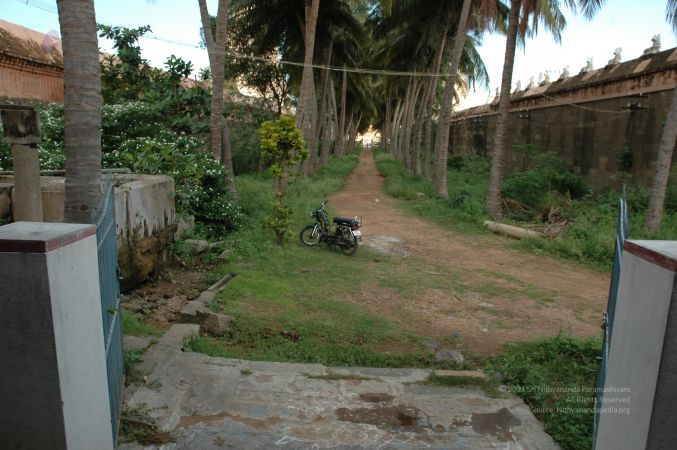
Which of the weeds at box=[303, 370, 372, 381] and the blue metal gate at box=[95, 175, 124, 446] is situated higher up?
the blue metal gate at box=[95, 175, 124, 446]

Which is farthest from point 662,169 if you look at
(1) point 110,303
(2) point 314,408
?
(1) point 110,303

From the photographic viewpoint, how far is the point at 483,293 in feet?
27.6

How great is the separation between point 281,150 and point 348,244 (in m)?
2.20

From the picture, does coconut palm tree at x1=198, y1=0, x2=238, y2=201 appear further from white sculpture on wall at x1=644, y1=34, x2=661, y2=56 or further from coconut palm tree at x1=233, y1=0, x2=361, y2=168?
white sculpture on wall at x1=644, y1=34, x2=661, y2=56

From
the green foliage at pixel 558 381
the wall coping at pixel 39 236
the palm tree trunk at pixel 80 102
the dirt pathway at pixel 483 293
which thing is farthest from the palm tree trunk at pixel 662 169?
the wall coping at pixel 39 236

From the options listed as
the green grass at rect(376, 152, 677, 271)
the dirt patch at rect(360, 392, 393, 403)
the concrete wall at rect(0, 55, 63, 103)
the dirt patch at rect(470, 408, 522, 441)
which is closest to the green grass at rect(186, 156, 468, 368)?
the dirt patch at rect(360, 392, 393, 403)

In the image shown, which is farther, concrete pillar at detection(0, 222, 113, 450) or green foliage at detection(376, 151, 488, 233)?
green foliage at detection(376, 151, 488, 233)

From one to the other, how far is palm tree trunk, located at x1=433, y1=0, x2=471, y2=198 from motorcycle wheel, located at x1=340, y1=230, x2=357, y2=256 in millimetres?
8322

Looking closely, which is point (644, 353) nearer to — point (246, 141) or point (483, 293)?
point (483, 293)

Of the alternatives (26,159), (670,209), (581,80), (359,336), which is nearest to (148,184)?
(26,159)

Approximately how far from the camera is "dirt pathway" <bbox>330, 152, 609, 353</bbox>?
6777mm

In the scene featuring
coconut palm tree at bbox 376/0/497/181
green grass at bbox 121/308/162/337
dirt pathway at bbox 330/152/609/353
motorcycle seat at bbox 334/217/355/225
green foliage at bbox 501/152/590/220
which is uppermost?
coconut palm tree at bbox 376/0/497/181

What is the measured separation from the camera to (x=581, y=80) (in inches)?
725

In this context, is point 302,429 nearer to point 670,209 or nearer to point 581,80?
point 670,209
